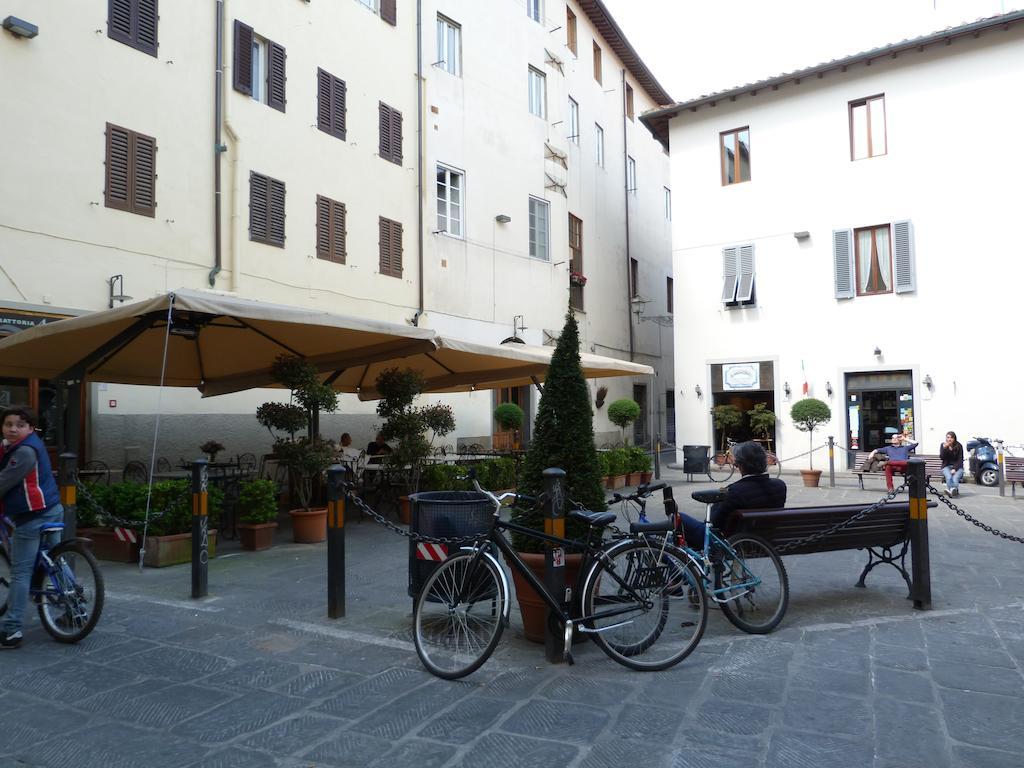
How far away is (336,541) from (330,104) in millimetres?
12173

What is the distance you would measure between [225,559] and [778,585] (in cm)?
529

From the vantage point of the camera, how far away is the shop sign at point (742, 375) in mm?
20438

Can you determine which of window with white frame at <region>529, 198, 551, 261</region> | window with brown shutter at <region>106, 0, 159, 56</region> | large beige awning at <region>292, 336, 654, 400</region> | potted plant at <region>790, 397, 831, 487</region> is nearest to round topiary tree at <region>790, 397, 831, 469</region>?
potted plant at <region>790, 397, 831, 487</region>

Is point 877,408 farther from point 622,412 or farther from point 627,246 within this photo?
point 627,246

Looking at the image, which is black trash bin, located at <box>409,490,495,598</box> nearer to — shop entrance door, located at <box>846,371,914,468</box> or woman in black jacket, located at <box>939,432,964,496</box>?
woman in black jacket, located at <box>939,432,964,496</box>

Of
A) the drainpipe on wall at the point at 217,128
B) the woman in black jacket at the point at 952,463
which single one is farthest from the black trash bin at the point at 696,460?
the drainpipe on wall at the point at 217,128

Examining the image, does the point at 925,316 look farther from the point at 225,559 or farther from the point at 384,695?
the point at 384,695

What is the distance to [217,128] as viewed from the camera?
13.0m

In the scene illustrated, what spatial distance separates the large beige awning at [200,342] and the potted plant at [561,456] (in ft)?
11.5

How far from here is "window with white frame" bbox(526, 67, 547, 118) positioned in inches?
861

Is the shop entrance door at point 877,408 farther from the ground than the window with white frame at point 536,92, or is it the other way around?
the window with white frame at point 536,92

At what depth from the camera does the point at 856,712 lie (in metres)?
3.71

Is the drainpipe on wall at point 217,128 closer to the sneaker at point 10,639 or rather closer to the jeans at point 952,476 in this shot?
the sneaker at point 10,639

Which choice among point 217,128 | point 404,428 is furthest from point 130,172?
point 404,428
